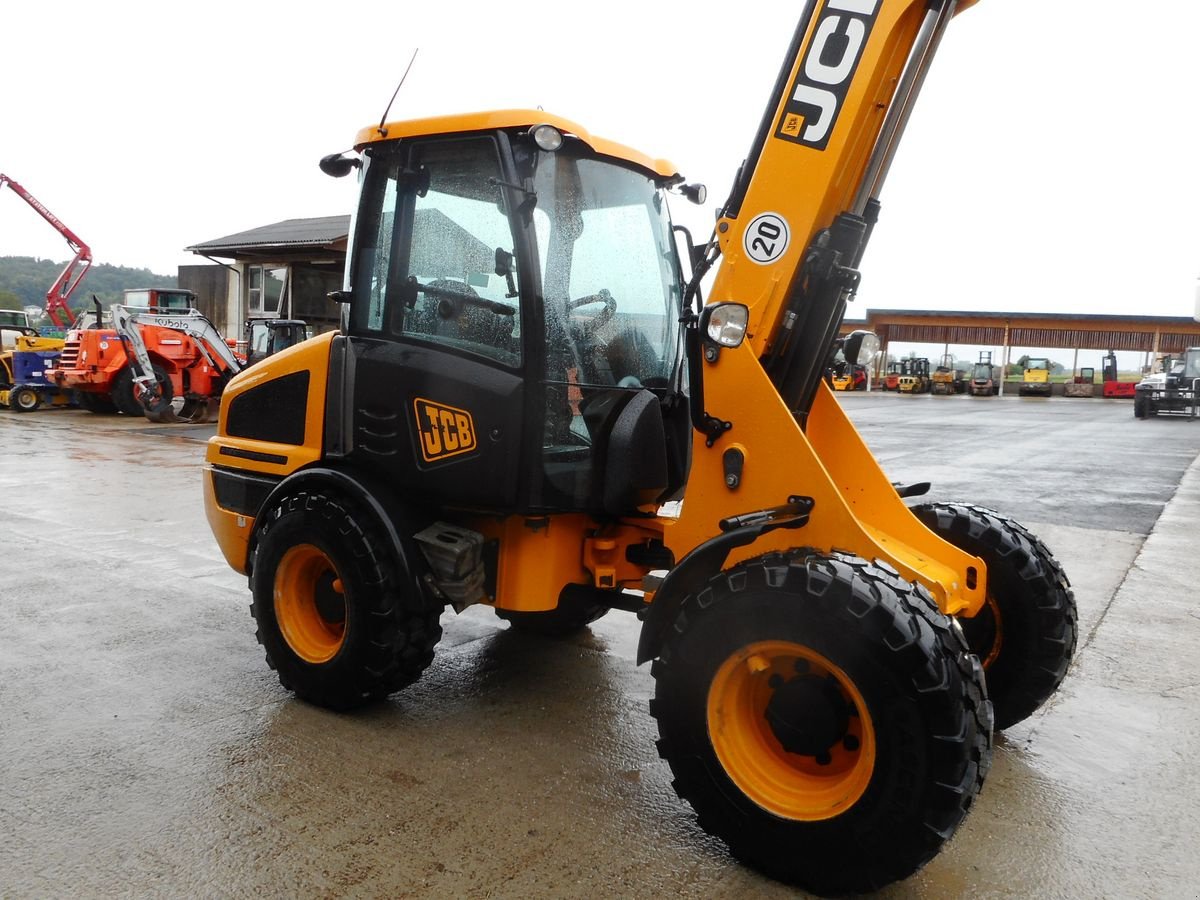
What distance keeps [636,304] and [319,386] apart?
1368mm

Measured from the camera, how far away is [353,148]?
149 inches

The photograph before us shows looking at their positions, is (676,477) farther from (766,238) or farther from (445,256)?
(445,256)

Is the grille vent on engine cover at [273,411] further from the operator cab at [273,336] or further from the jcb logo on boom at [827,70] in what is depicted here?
the operator cab at [273,336]

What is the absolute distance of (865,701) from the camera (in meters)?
2.45

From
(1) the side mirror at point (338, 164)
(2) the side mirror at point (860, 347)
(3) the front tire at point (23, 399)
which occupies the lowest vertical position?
(3) the front tire at point (23, 399)

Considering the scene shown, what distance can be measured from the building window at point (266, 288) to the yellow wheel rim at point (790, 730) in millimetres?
22413

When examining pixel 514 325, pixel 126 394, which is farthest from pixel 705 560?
pixel 126 394

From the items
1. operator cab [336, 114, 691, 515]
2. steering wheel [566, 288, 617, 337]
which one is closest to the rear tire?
operator cab [336, 114, 691, 515]

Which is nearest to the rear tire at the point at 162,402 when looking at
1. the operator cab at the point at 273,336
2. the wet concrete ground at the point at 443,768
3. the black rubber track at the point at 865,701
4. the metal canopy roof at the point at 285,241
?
the operator cab at the point at 273,336

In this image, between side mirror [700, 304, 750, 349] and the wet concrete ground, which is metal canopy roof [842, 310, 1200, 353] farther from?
side mirror [700, 304, 750, 349]

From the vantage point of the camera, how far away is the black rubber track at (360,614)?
3.51 metres

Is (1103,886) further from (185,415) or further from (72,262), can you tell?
(72,262)

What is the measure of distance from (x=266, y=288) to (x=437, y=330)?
22203 mm

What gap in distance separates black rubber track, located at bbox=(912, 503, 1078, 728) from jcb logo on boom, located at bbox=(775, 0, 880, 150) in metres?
1.63
